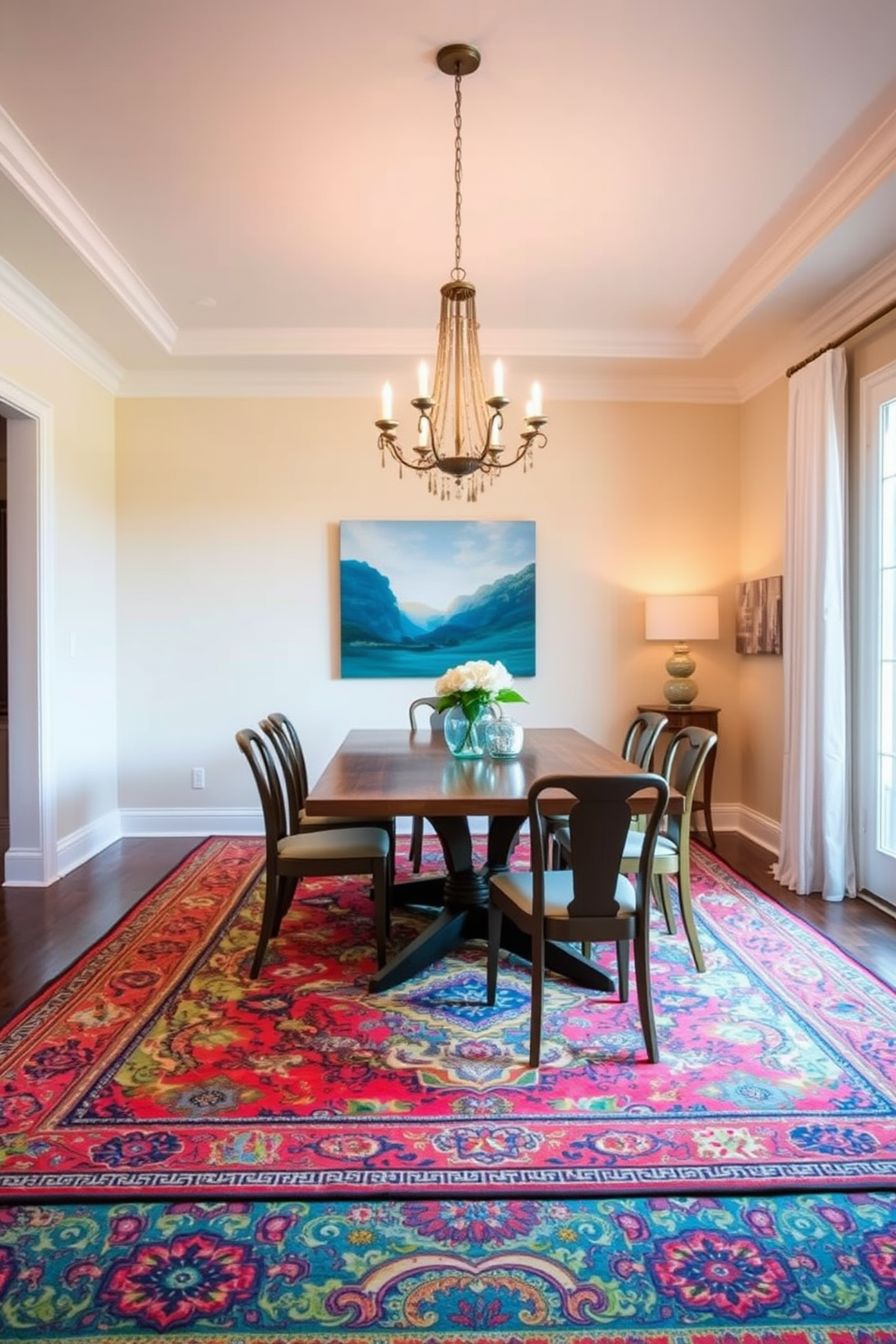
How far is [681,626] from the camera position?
5004 mm

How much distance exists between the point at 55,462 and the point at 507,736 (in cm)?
290

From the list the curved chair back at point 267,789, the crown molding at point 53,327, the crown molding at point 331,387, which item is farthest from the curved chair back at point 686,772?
the crown molding at point 53,327

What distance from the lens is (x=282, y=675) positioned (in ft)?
17.4

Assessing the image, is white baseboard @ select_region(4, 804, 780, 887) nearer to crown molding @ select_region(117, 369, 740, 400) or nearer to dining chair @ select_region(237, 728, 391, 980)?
dining chair @ select_region(237, 728, 391, 980)

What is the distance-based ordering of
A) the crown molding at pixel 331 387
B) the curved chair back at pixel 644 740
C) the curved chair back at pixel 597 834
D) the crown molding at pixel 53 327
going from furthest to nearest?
1. the crown molding at pixel 331 387
2. the crown molding at pixel 53 327
3. the curved chair back at pixel 644 740
4. the curved chair back at pixel 597 834

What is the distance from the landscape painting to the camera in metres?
5.24

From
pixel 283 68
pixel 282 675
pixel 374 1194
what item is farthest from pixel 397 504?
pixel 374 1194

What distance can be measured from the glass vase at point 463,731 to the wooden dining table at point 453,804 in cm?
7

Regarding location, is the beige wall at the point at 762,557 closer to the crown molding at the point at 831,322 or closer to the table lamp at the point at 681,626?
the crown molding at the point at 831,322

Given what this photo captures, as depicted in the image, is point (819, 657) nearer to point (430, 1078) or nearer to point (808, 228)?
point (808, 228)

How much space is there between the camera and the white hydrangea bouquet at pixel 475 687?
10.7 ft

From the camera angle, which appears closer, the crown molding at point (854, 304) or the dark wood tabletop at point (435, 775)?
the dark wood tabletop at point (435, 775)

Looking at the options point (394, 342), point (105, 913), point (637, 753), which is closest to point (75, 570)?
point (105, 913)

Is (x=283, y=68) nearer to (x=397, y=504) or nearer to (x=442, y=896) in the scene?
(x=397, y=504)
